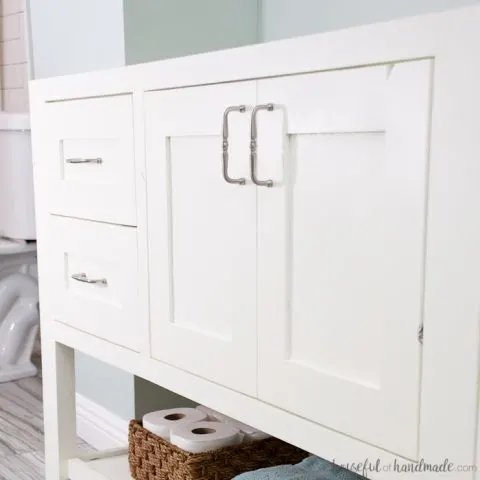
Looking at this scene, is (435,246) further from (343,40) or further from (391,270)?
(343,40)

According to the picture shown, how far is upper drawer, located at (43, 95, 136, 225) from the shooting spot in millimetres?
1385

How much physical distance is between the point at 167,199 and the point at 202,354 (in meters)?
0.25

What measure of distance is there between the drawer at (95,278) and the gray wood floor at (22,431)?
62 centimetres

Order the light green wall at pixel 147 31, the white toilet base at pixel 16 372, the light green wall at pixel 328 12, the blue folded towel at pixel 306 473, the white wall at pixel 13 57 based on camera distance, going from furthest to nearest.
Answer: the white wall at pixel 13 57, the white toilet base at pixel 16 372, the light green wall at pixel 147 31, the light green wall at pixel 328 12, the blue folded towel at pixel 306 473

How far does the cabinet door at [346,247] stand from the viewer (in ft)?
3.01

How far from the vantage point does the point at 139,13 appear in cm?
196

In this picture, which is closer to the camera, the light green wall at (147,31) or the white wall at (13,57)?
the light green wall at (147,31)

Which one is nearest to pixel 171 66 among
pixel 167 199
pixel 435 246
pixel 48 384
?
pixel 167 199

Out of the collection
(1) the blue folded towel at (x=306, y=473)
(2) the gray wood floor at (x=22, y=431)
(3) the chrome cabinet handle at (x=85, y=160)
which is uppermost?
(3) the chrome cabinet handle at (x=85, y=160)

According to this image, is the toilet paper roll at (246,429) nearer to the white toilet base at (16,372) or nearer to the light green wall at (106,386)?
the light green wall at (106,386)

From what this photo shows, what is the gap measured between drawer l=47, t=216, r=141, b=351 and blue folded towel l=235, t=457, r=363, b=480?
299 mm

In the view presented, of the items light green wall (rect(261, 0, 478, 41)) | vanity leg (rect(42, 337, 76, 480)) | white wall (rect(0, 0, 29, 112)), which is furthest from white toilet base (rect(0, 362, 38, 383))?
light green wall (rect(261, 0, 478, 41))

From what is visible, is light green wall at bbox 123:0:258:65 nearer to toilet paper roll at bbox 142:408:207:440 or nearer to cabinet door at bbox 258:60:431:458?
toilet paper roll at bbox 142:408:207:440

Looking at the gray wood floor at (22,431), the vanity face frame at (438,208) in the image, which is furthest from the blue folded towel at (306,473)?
the gray wood floor at (22,431)
